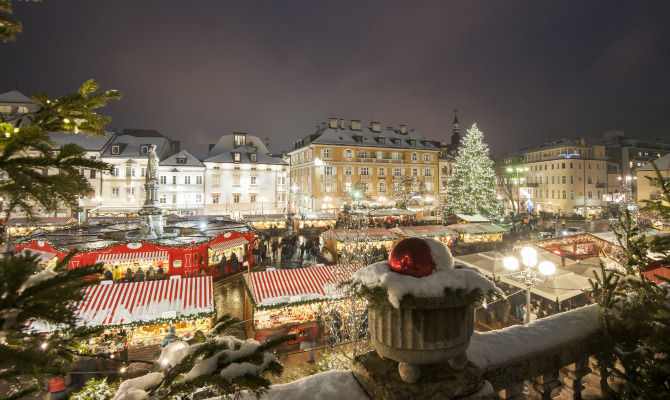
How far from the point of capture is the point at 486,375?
2674 mm

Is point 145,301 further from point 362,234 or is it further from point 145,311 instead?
point 362,234

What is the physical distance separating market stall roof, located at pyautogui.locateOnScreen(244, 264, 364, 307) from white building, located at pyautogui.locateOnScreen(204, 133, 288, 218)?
103 ft

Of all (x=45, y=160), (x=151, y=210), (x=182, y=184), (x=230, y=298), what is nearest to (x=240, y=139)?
(x=182, y=184)

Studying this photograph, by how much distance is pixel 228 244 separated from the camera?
18438 mm

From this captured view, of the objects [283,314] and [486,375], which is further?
[283,314]

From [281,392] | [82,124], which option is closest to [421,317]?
[281,392]

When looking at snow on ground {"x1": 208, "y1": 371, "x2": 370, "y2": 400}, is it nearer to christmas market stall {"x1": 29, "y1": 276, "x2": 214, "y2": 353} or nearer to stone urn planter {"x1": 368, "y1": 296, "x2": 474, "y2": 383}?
stone urn planter {"x1": 368, "y1": 296, "x2": 474, "y2": 383}

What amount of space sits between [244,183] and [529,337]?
42953 millimetres

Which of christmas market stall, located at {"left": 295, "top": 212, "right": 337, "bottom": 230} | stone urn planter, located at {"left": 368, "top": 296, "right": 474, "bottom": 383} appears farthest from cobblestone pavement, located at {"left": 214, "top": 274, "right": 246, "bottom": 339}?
christmas market stall, located at {"left": 295, "top": 212, "right": 337, "bottom": 230}

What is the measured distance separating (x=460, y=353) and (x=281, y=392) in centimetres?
128

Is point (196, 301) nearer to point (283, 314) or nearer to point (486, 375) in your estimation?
point (283, 314)

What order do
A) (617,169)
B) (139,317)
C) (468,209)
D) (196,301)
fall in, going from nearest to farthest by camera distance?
(139,317) → (196,301) → (468,209) → (617,169)

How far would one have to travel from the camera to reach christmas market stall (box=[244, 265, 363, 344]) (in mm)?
10102

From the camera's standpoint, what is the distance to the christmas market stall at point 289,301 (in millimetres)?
10102
